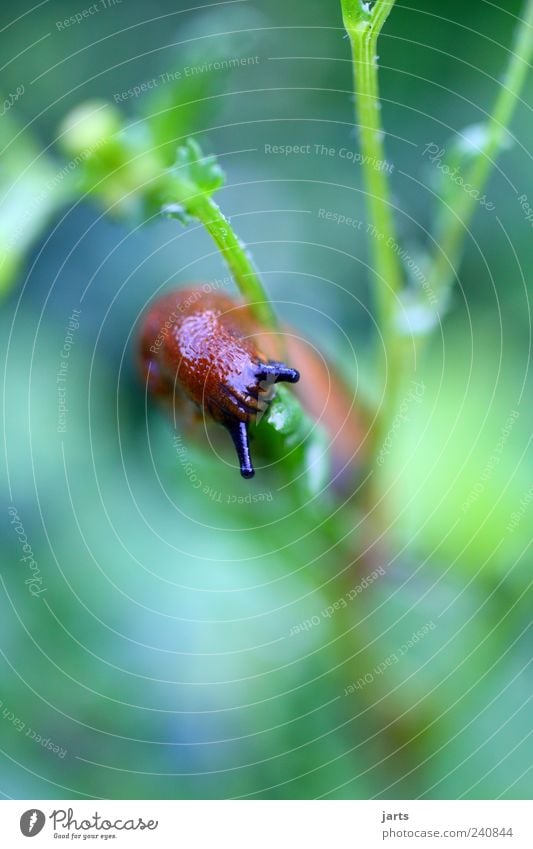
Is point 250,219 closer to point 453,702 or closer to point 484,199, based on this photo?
point 484,199

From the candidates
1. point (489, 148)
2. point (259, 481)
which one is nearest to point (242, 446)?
A: point (259, 481)

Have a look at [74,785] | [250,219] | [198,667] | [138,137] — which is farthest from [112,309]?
[74,785]

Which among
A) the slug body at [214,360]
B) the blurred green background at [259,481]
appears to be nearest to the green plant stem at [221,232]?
the slug body at [214,360]

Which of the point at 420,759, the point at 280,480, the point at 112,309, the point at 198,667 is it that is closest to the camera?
the point at 280,480

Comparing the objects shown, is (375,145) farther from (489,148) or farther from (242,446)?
(242,446)
